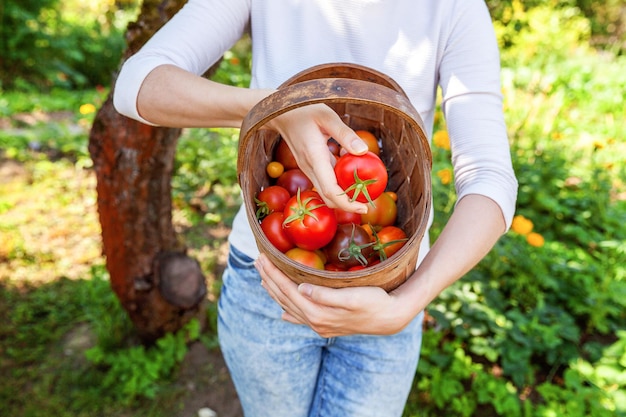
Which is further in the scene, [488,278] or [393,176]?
[488,278]

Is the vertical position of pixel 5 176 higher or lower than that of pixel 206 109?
lower

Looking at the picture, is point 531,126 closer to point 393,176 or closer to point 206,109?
point 393,176

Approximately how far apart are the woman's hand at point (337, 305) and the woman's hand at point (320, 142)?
18 cm

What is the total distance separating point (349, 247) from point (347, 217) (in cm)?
9

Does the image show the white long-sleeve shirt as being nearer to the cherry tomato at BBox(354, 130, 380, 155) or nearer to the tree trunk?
the cherry tomato at BBox(354, 130, 380, 155)

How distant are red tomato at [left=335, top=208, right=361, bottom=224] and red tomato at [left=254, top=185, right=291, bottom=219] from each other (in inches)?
5.2

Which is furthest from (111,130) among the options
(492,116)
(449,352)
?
(449,352)

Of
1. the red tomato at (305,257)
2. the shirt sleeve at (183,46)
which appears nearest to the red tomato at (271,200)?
the red tomato at (305,257)

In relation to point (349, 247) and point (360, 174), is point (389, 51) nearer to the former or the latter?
point (360, 174)

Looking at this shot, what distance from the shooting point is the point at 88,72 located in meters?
8.27

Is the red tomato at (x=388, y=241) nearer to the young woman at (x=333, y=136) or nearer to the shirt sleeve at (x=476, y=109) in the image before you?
the young woman at (x=333, y=136)

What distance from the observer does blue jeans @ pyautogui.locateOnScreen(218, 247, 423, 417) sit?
4.21 feet

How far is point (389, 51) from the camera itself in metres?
1.20

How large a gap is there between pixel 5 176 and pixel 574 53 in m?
8.69
